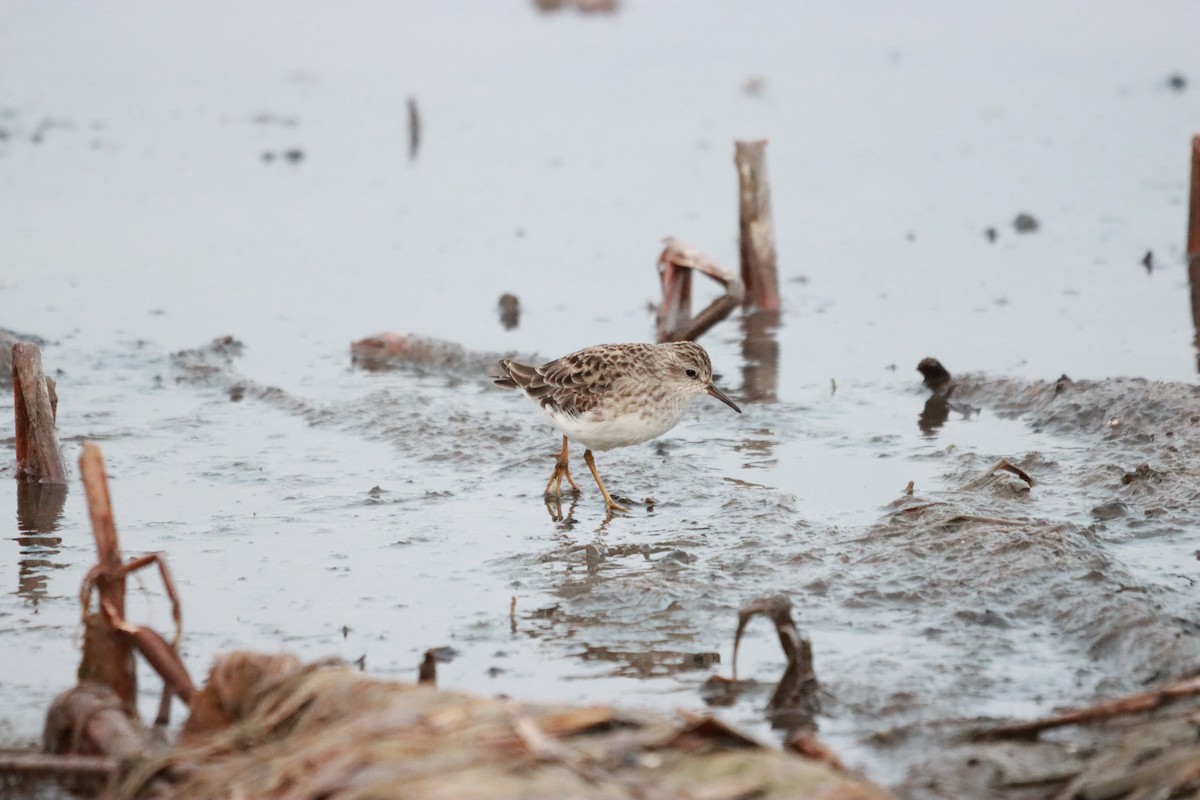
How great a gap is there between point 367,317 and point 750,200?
136 inches

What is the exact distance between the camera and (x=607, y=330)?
12469 millimetres

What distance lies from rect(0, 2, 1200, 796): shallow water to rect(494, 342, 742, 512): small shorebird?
391 mm

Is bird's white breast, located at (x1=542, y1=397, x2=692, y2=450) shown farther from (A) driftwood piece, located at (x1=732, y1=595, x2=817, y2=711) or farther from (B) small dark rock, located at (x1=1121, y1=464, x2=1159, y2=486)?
(A) driftwood piece, located at (x1=732, y1=595, x2=817, y2=711)

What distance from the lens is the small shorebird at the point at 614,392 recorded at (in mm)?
8688

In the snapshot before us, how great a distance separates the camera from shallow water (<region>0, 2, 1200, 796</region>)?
661 centimetres

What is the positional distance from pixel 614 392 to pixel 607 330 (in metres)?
3.83

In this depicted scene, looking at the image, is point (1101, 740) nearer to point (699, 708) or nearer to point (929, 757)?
point (929, 757)

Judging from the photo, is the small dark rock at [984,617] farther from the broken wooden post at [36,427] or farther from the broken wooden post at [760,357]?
the broken wooden post at [36,427]

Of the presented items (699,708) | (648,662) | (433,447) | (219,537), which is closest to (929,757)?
(699,708)


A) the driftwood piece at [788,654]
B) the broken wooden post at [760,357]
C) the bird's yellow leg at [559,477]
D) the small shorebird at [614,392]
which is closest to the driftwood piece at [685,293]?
the broken wooden post at [760,357]

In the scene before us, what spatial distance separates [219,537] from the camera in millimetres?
7977

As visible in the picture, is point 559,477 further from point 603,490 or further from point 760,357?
point 760,357

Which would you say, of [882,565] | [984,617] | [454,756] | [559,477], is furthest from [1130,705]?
[559,477]

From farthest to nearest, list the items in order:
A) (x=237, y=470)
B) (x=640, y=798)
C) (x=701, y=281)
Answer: (x=701, y=281)
(x=237, y=470)
(x=640, y=798)
